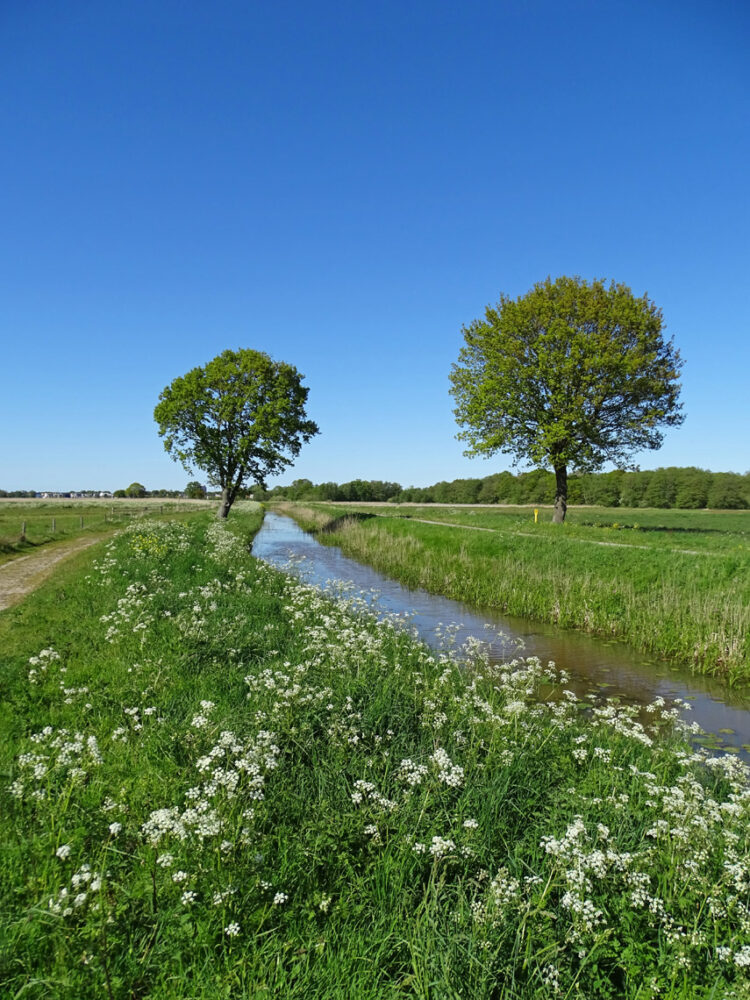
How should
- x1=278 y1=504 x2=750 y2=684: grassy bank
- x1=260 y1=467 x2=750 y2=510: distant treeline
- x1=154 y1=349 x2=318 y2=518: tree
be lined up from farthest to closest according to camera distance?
x1=260 y1=467 x2=750 y2=510: distant treeline, x1=154 y1=349 x2=318 y2=518: tree, x1=278 y1=504 x2=750 y2=684: grassy bank

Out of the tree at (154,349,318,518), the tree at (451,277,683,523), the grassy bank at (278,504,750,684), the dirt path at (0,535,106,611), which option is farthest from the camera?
the tree at (154,349,318,518)

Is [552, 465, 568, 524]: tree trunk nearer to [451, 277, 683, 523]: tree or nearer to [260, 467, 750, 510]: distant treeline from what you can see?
[451, 277, 683, 523]: tree

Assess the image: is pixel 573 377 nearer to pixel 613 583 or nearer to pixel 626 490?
pixel 613 583

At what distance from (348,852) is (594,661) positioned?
1056cm

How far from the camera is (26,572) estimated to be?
19484 mm

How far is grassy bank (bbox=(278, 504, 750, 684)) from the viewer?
12703 mm

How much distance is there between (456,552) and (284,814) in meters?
20.4

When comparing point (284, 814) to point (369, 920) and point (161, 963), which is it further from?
point (161, 963)

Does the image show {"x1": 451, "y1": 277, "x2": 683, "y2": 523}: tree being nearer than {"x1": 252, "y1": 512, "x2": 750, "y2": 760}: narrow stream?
No

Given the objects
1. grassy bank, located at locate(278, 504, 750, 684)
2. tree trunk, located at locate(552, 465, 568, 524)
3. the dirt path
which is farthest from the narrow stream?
tree trunk, located at locate(552, 465, 568, 524)

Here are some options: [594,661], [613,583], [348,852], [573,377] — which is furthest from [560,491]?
[348,852]

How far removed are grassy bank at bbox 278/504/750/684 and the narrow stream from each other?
0.65m

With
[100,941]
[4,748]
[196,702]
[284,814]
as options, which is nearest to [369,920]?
[284,814]

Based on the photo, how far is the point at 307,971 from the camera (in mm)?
2916
